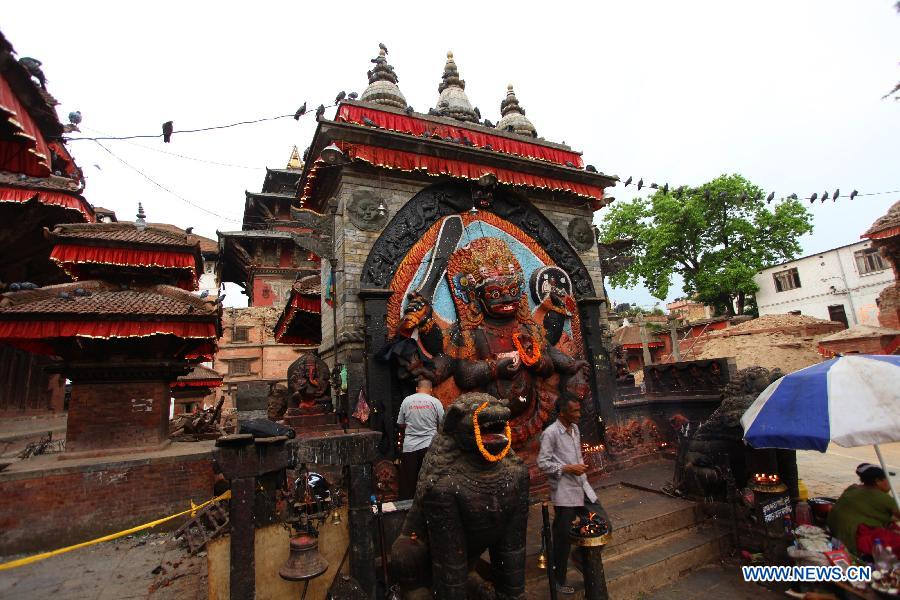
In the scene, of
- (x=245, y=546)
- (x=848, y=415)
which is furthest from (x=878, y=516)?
(x=245, y=546)

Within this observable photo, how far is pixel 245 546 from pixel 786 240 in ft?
114

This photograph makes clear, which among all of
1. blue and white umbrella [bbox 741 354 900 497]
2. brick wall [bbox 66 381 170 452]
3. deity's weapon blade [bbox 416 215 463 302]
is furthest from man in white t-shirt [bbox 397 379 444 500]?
brick wall [bbox 66 381 170 452]

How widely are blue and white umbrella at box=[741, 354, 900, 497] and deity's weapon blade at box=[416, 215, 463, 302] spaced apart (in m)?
4.88

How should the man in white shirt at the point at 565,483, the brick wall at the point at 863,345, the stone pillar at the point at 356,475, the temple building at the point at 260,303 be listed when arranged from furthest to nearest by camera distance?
1. the temple building at the point at 260,303
2. the brick wall at the point at 863,345
3. the man in white shirt at the point at 565,483
4. the stone pillar at the point at 356,475

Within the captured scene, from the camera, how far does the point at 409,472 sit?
6.37m

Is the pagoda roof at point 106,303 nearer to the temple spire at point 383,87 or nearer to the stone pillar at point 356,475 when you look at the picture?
the temple spire at point 383,87

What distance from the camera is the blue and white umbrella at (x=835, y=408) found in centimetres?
374

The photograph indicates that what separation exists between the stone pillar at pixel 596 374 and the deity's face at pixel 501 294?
261cm

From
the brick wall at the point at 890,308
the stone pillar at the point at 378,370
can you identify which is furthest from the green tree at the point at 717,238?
the stone pillar at the point at 378,370

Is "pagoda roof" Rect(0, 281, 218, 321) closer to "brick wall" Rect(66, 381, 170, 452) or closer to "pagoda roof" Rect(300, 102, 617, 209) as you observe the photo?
"brick wall" Rect(66, 381, 170, 452)

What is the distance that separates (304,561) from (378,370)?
3566mm

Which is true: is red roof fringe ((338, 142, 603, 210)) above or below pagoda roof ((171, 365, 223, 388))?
above

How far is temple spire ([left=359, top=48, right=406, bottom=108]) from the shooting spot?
8688 millimetres

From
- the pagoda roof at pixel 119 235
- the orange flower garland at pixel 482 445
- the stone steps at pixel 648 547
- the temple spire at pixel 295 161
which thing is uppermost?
the temple spire at pixel 295 161
